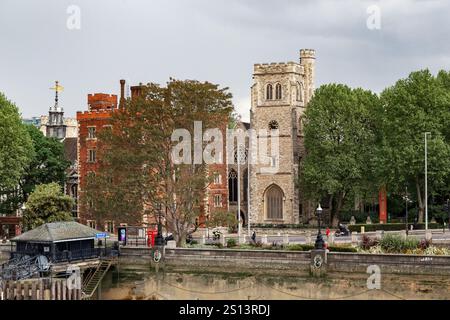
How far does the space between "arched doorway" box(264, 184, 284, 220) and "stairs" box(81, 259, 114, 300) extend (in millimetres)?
33305

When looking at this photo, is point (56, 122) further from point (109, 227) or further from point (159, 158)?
point (159, 158)

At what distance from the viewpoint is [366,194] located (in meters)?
97.8

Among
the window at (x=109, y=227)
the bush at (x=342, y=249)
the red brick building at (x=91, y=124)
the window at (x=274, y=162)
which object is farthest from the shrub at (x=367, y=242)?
the red brick building at (x=91, y=124)

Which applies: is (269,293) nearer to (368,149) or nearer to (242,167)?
(368,149)

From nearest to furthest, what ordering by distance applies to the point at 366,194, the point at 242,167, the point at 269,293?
the point at 269,293 → the point at 366,194 → the point at 242,167

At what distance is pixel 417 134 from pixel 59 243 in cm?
3582

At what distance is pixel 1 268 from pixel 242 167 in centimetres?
4679

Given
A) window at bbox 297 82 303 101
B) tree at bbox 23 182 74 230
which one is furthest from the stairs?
window at bbox 297 82 303 101

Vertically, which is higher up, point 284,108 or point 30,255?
point 284,108

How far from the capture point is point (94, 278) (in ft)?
229

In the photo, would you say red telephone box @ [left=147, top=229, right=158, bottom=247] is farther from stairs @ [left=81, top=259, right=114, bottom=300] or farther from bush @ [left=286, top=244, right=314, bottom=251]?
bush @ [left=286, top=244, right=314, bottom=251]

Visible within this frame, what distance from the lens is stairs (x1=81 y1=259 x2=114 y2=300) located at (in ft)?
219
